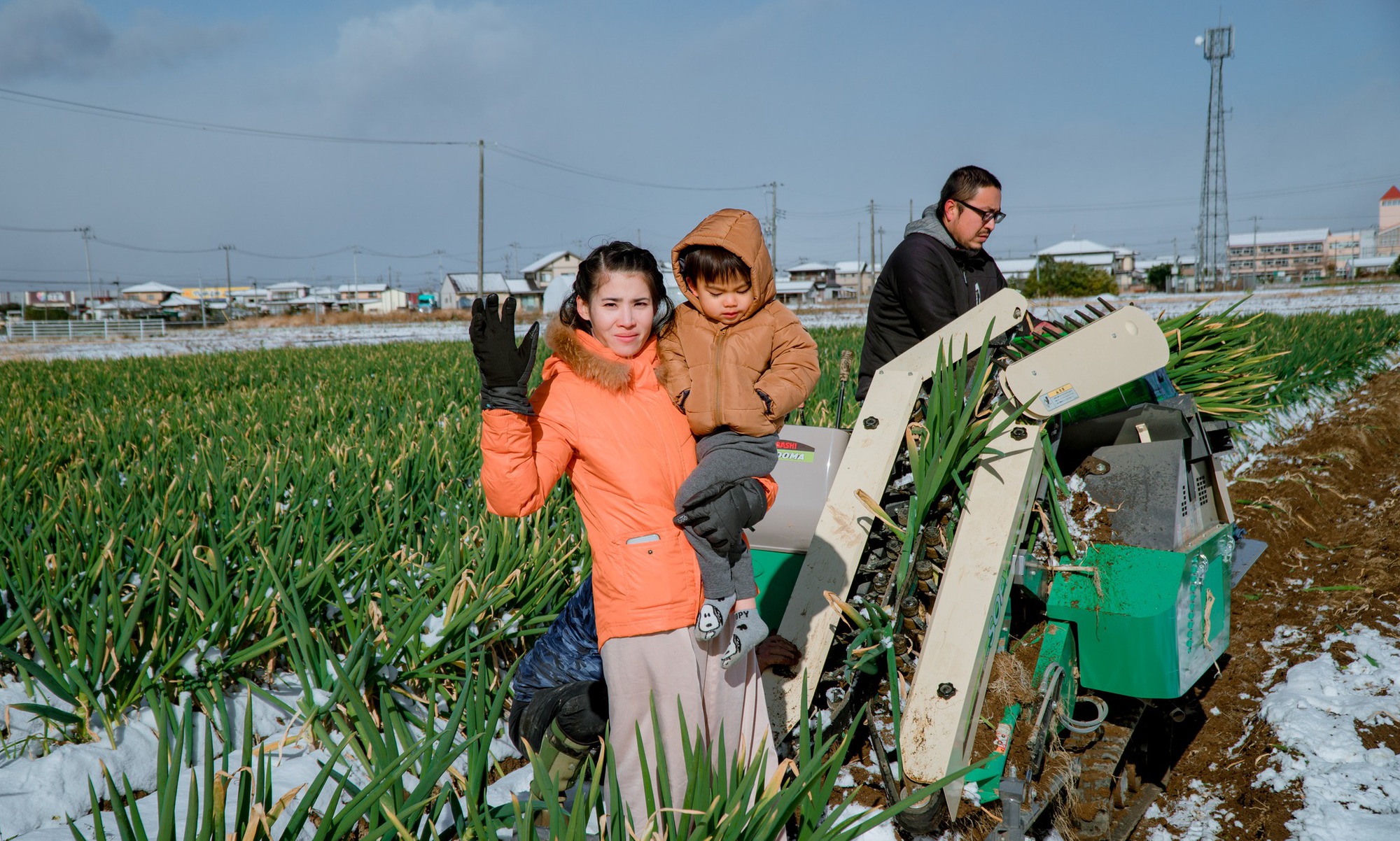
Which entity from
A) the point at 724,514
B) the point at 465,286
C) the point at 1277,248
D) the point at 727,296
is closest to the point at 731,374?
the point at 727,296

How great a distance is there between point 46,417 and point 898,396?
19.0 feet

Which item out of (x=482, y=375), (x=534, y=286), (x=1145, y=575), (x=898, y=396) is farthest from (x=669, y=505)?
(x=534, y=286)

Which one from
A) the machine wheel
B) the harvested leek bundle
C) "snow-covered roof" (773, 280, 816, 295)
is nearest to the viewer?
the machine wheel

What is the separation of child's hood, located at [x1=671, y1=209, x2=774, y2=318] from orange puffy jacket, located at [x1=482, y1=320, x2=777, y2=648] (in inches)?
10.3

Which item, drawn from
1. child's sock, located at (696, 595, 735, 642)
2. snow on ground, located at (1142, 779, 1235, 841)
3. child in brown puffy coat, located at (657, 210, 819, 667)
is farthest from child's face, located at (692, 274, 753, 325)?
snow on ground, located at (1142, 779, 1235, 841)

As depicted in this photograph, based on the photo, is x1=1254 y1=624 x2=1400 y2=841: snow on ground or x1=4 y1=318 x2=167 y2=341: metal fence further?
x1=4 y1=318 x2=167 y2=341: metal fence

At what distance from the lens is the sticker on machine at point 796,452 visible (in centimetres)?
260

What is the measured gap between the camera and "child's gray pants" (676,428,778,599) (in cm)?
170

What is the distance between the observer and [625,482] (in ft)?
5.57

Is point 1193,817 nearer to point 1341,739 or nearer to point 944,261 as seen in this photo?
point 1341,739

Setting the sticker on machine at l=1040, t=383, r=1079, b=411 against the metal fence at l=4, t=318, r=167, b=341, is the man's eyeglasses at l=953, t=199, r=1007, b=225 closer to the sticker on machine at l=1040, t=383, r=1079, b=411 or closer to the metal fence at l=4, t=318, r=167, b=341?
the sticker on machine at l=1040, t=383, r=1079, b=411

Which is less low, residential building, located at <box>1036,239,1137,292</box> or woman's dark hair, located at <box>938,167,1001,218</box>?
residential building, located at <box>1036,239,1137,292</box>

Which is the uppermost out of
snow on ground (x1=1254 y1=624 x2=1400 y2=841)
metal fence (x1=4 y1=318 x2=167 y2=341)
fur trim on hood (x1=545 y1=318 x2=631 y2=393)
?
metal fence (x1=4 y1=318 x2=167 y2=341)

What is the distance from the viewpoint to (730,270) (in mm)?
1771
